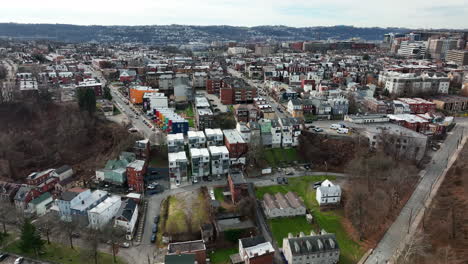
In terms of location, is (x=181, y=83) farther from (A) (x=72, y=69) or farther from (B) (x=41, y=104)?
(A) (x=72, y=69)

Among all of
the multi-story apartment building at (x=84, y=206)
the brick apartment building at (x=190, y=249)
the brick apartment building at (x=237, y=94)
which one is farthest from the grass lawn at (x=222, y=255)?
the brick apartment building at (x=237, y=94)

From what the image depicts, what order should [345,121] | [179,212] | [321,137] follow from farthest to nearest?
1. [345,121]
2. [321,137]
3. [179,212]

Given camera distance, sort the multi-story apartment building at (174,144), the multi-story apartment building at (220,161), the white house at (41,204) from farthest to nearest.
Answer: the multi-story apartment building at (174,144) < the multi-story apartment building at (220,161) < the white house at (41,204)

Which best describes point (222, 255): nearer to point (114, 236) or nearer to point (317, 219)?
A: point (114, 236)

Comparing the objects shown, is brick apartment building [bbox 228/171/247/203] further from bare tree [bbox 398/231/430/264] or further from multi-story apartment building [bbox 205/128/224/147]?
bare tree [bbox 398/231/430/264]

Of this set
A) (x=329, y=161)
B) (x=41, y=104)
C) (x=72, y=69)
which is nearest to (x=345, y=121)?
(x=329, y=161)

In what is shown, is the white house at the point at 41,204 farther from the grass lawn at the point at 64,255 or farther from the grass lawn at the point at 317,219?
the grass lawn at the point at 317,219

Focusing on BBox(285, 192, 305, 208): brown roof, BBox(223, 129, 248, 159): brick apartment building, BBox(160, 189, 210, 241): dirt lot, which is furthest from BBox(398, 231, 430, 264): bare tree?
BBox(223, 129, 248, 159): brick apartment building

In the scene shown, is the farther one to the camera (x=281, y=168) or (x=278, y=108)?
(x=278, y=108)
